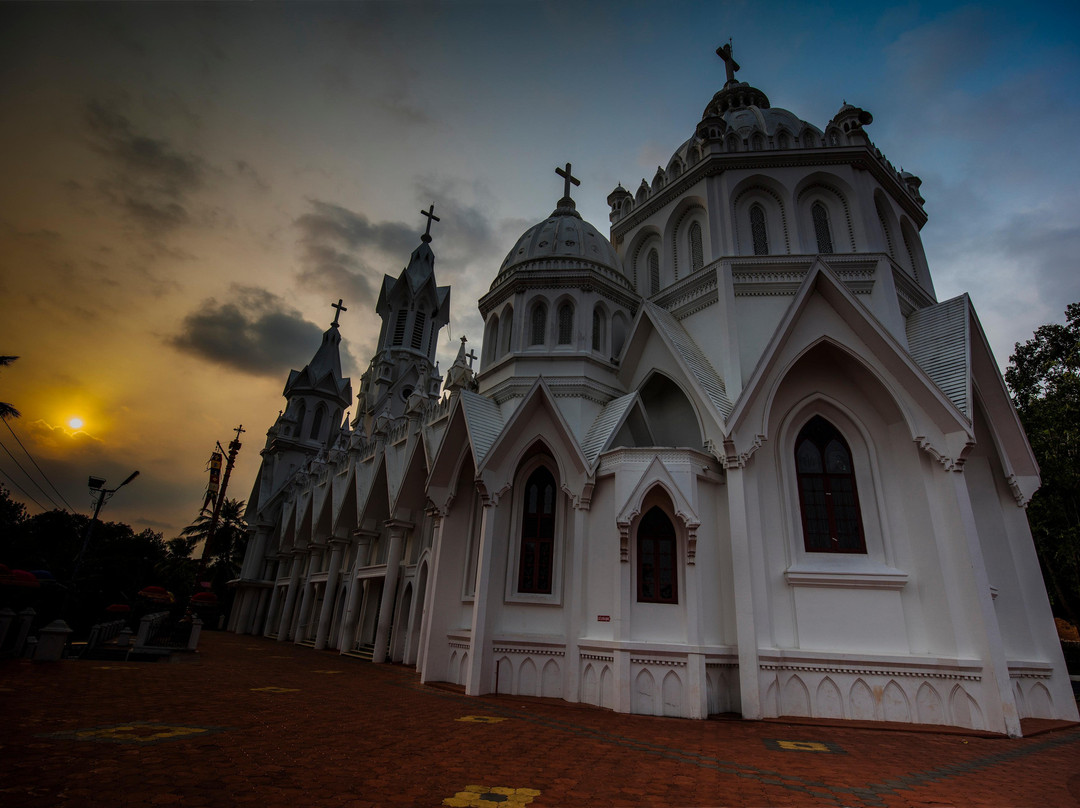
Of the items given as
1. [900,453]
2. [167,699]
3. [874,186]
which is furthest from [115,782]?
[874,186]

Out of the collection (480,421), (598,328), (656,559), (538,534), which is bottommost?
(656,559)

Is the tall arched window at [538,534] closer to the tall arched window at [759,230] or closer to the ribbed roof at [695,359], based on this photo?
the ribbed roof at [695,359]

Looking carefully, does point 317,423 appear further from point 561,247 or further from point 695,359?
point 695,359

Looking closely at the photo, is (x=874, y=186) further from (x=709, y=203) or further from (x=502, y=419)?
(x=502, y=419)

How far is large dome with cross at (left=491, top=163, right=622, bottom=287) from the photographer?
1873cm

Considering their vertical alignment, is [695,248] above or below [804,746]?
above

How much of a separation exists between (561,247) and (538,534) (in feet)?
32.8

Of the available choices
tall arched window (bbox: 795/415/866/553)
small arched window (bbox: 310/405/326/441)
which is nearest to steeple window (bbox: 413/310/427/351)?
small arched window (bbox: 310/405/326/441)

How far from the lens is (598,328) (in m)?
18.3

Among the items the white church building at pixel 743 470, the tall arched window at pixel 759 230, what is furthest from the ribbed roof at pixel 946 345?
the tall arched window at pixel 759 230

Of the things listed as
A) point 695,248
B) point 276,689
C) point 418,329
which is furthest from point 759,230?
point 418,329

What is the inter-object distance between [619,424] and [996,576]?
9.34 metres

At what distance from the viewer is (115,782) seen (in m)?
4.80

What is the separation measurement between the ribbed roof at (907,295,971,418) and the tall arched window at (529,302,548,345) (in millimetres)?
10322
